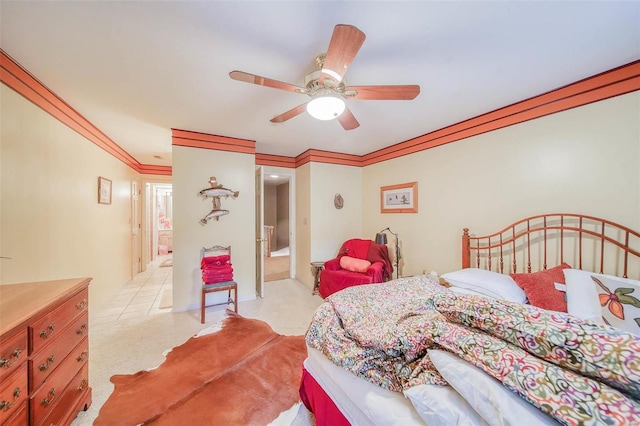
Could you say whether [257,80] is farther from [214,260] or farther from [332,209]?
[332,209]

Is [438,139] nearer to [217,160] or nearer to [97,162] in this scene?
[217,160]

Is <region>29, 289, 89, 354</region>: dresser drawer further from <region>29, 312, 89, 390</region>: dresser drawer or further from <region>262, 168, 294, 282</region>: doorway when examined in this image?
<region>262, 168, 294, 282</region>: doorway

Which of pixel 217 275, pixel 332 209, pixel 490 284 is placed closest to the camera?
pixel 490 284

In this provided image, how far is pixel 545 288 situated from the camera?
72.6 inches

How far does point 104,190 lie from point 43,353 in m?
2.92

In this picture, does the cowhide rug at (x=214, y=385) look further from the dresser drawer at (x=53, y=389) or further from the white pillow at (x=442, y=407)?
the white pillow at (x=442, y=407)

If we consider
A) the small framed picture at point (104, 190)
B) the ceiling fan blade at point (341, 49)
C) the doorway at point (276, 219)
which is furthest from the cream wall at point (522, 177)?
the doorway at point (276, 219)

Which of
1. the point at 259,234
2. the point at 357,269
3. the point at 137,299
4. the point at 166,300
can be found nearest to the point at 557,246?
the point at 357,269

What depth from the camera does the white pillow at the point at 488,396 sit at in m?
0.64

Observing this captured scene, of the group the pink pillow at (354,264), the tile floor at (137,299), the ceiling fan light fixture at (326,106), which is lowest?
the tile floor at (137,299)

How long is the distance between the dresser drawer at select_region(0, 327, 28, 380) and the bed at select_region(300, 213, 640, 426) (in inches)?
54.2

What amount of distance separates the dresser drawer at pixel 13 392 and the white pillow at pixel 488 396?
5.98 ft

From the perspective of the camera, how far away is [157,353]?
229cm

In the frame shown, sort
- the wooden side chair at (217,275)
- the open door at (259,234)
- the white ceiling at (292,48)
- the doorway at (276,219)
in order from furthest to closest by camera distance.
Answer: the doorway at (276,219)
the open door at (259,234)
the wooden side chair at (217,275)
the white ceiling at (292,48)
